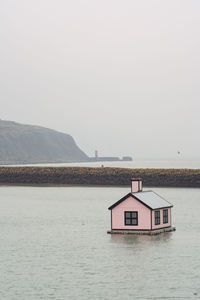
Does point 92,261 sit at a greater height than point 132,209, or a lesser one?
lesser

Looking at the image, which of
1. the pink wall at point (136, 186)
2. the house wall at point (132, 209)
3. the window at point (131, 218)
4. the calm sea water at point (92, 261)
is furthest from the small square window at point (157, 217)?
the pink wall at point (136, 186)

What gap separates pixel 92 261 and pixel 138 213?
9394 millimetres

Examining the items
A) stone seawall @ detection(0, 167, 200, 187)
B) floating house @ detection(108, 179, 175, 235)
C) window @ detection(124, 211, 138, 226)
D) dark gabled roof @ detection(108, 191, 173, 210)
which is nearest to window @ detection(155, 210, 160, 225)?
floating house @ detection(108, 179, 175, 235)

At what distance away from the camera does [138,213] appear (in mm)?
49156

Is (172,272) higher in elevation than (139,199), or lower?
lower

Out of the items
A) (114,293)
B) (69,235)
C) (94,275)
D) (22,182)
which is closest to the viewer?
(114,293)

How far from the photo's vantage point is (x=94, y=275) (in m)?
36.2

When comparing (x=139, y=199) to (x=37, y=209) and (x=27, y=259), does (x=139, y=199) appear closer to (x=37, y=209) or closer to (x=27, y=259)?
(x=27, y=259)

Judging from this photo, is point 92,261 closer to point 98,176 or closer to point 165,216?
point 165,216

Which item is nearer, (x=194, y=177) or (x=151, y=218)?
(x=151, y=218)

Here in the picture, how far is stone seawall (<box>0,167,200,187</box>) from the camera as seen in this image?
116 m

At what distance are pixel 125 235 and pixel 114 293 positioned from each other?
17.2 meters

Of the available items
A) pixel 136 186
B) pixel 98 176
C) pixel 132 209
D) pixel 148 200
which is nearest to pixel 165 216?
pixel 136 186

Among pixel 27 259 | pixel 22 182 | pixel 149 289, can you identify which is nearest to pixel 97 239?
pixel 27 259
